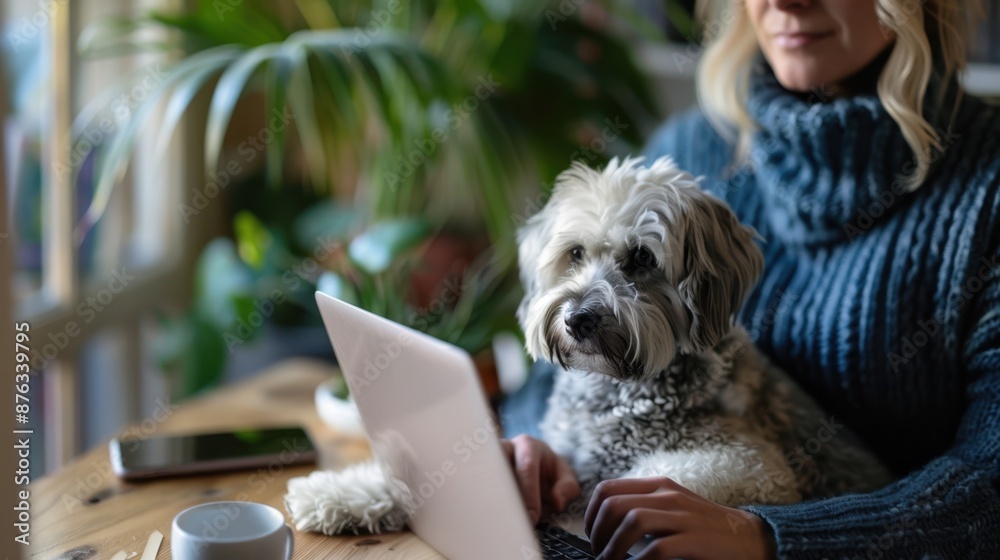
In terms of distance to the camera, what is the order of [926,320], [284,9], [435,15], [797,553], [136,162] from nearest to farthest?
1. [797,553]
2. [926,320]
3. [435,15]
4. [136,162]
5. [284,9]

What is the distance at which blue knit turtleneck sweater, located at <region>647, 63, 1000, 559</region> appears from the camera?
110 cm

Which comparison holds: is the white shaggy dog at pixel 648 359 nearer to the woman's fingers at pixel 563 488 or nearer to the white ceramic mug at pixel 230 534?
the woman's fingers at pixel 563 488

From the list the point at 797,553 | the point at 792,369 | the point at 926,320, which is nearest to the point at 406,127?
the point at 792,369

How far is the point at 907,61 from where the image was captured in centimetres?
117

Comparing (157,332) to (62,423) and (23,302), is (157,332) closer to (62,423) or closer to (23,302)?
(62,423)

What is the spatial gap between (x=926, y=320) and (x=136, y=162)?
1887mm

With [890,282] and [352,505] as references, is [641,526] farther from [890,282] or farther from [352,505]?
[890,282]

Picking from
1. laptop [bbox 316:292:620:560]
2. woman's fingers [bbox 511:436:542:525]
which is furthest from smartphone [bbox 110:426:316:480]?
woman's fingers [bbox 511:436:542:525]

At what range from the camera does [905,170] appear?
1.18m
